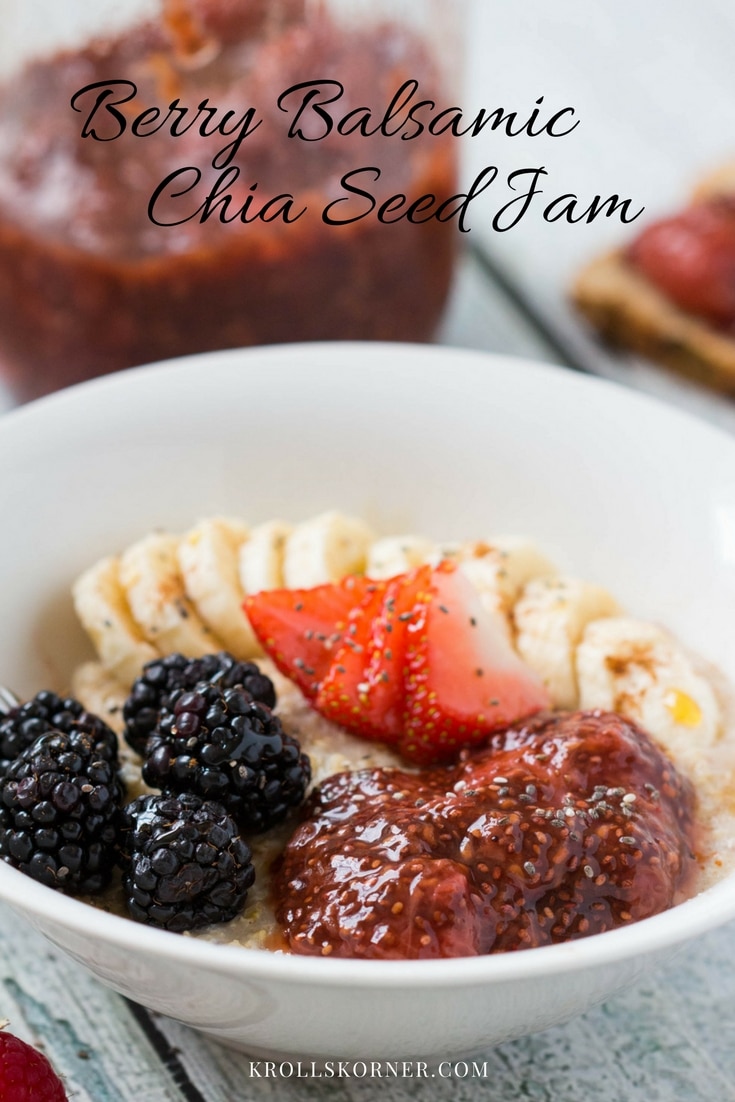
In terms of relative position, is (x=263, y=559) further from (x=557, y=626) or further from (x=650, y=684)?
(x=650, y=684)

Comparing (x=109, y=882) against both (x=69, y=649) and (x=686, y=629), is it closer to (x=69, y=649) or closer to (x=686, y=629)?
(x=69, y=649)

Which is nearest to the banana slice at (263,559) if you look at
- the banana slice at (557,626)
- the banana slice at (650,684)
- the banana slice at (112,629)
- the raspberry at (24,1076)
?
the banana slice at (112,629)

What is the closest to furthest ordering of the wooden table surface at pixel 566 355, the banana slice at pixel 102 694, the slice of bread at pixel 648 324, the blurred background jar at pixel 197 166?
the wooden table surface at pixel 566 355, the banana slice at pixel 102 694, the blurred background jar at pixel 197 166, the slice of bread at pixel 648 324

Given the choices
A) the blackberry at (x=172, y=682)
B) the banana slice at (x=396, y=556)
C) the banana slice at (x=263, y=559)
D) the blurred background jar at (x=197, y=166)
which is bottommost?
the banana slice at (x=396, y=556)

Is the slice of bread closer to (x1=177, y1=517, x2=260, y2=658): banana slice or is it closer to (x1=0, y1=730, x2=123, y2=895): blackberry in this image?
(x1=177, y1=517, x2=260, y2=658): banana slice

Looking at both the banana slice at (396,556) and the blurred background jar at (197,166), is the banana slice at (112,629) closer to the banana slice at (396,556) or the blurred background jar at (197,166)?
the banana slice at (396,556)

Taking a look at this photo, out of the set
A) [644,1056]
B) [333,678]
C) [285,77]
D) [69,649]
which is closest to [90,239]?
[285,77]

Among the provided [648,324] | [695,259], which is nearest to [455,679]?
[648,324]
